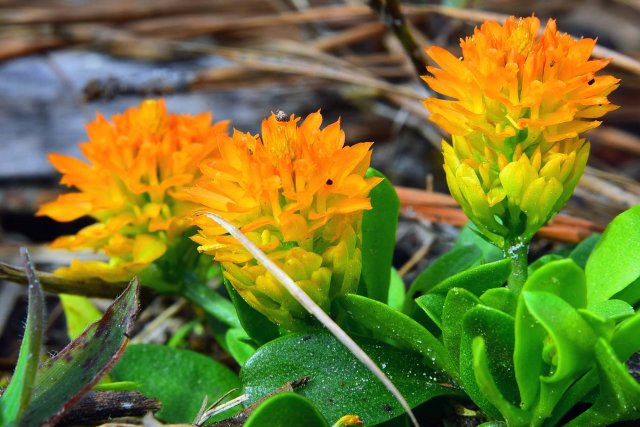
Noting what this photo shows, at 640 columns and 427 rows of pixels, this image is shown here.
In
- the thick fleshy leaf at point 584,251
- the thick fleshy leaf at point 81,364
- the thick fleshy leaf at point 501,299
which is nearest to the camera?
the thick fleshy leaf at point 81,364

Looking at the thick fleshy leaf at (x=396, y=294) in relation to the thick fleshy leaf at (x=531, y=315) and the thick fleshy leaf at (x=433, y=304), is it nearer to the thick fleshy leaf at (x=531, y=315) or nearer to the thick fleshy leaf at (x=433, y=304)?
the thick fleshy leaf at (x=433, y=304)

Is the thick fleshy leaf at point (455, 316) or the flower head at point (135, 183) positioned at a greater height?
the flower head at point (135, 183)

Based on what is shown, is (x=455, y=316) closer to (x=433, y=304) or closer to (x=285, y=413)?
(x=433, y=304)

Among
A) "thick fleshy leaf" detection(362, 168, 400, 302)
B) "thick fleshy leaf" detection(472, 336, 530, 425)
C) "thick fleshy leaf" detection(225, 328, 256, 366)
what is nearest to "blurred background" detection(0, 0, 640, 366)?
"thick fleshy leaf" detection(362, 168, 400, 302)

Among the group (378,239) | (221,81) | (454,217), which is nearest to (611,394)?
(378,239)

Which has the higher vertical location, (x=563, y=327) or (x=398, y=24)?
(x=398, y=24)

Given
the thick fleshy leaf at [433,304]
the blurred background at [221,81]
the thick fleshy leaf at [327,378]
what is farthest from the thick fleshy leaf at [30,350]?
the blurred background at [221,81]

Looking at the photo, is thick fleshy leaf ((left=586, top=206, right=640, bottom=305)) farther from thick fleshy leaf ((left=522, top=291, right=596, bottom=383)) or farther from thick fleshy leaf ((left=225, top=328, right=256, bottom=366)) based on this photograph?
thick fleshy leaf ((left=225, top=328, right=256, bottom=366))
